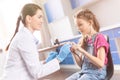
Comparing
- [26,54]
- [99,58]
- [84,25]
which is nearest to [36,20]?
[26,54]

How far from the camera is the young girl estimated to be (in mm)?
1477

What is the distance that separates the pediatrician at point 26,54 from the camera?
1388 millimetres

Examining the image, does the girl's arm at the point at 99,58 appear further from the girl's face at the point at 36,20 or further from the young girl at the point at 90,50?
the girl's face at the point at 36,20

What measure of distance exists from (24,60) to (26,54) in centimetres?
6

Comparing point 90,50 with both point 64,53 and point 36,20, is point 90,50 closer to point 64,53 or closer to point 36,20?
point 64,53

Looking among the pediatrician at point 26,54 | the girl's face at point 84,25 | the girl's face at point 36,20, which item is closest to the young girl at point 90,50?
the girl's face at point 84,25

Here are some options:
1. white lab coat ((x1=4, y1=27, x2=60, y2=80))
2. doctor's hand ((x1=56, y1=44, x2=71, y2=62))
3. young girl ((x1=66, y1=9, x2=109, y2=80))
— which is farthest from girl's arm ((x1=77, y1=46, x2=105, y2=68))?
white lab coat ((x1=4, y1=27, x2=60, y2=80))

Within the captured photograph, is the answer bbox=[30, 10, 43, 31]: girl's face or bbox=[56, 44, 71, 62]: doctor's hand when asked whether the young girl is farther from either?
bbox=[30, 10, 43, 31]: girl's face

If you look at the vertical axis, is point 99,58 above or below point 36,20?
below

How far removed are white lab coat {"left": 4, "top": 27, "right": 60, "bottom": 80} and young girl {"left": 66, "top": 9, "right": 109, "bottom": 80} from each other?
29 centimetres

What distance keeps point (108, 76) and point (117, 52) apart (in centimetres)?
165

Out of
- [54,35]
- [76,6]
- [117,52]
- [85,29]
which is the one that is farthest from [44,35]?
[85,29]

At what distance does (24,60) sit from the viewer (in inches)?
Result: 55.9

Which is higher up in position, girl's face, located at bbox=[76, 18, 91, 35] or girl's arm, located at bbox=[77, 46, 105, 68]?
girl's face, located at bbox=[76, 18, 91, 35]
